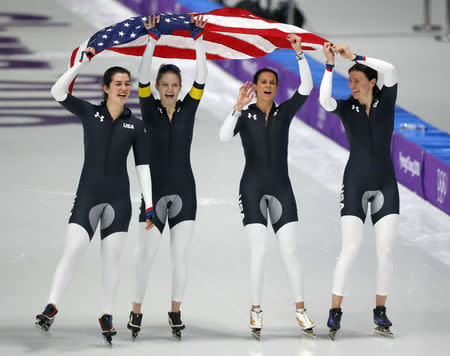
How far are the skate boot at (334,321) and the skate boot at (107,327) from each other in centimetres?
142

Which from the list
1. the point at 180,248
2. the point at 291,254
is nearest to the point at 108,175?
the point at 180,248

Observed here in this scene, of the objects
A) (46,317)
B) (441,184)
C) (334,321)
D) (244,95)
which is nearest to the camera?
(46,317)

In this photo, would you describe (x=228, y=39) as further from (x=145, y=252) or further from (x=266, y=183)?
(x=145, y=252)

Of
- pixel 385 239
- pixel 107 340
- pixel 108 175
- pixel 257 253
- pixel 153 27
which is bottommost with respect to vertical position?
pixel 107 340

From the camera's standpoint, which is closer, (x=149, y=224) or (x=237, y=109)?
(x=149, y=224)

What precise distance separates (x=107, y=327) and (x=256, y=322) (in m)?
0.98

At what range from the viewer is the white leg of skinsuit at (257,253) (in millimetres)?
7066

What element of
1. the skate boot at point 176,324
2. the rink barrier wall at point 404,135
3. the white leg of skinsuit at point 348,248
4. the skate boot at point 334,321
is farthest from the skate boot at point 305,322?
the rink barrier wall at point 404,135

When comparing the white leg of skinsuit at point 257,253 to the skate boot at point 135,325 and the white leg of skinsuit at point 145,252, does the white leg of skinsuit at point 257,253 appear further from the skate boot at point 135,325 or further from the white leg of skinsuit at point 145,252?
the skate boot at point 135,325

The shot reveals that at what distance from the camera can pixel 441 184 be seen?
1024 cm

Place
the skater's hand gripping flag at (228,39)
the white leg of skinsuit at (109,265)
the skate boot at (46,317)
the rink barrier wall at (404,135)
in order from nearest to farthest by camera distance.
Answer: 1. the skate boot at (46,317)
2. the white leg of skinsuit at (109,265)
3. the skater's hand gripping flag at (228,39)
4. the rink barrier wall at (404,135)

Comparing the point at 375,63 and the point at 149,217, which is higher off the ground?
the point at 375,63

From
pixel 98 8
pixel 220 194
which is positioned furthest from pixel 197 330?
pixel 98 8

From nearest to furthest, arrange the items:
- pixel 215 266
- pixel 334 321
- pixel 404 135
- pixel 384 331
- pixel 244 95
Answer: pixel 244 95
pixel 334 321
pixel 384 331
pixel 215 266
pixel 404 135
